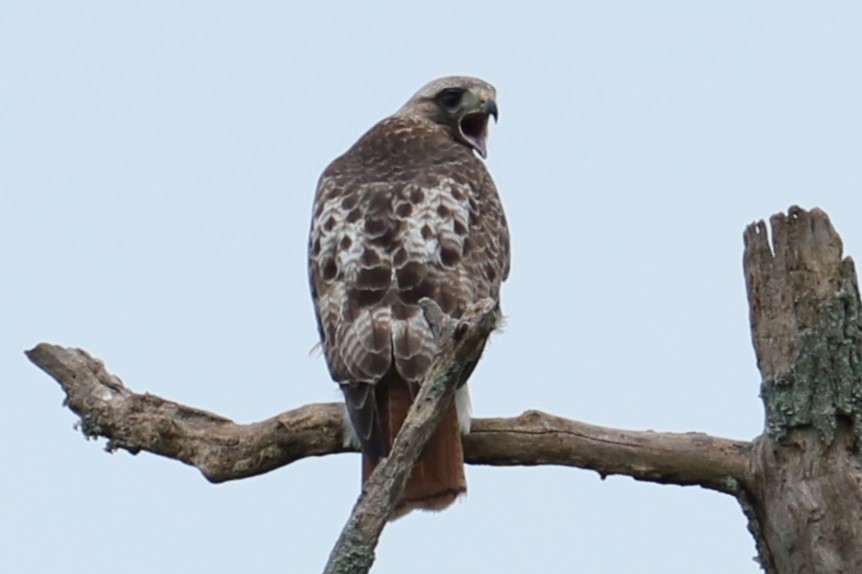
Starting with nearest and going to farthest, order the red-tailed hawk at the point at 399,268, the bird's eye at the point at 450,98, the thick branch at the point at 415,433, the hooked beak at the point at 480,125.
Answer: the thick branch at the point at 415,433 → the red-tailed hawk at the point at 399,268 → the hooked beak at the point at 480,125 → the bird's eye at the point at 450,98

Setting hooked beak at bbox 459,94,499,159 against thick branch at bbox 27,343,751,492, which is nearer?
thick branch at bbox 27,343,751,492

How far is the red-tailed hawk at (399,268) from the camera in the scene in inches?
259

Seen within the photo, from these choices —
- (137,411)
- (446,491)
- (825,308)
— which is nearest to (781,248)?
(825,308)

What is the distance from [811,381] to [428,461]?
1.54 meters

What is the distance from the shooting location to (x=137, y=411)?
685 cm

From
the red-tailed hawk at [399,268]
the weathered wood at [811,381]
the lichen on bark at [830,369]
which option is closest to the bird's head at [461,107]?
the red-tailed hawk at [399,268]

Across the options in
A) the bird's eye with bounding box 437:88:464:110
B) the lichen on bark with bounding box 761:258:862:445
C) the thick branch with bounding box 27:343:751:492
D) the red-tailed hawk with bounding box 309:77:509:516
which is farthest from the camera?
the bird's eye with bounding box 437:88:464:110

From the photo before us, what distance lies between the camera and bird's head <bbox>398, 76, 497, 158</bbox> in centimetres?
877

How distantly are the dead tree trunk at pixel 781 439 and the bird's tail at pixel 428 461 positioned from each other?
11 centimetres

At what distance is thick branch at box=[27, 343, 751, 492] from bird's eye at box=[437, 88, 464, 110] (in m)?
2.54

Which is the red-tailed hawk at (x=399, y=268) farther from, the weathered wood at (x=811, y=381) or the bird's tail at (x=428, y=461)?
the weathered wood at (x=811, y=381)

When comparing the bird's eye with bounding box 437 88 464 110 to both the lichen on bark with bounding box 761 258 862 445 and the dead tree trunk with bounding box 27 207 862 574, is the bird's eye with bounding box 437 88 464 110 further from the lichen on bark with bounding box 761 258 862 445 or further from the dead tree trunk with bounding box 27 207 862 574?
the lichen on bark with bounding box 761 258 862 445

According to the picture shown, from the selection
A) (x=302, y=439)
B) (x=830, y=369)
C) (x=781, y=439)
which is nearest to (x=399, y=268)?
(x=302, y=439)

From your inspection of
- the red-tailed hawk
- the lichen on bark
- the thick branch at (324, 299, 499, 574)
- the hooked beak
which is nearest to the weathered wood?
the lichen on bark
